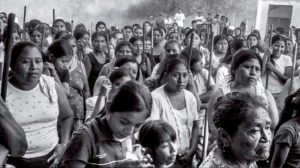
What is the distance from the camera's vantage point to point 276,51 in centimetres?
649

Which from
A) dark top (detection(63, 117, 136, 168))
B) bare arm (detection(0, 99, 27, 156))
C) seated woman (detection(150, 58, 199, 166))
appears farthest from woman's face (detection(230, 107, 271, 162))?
seated woman (detection(150, 58, 199, 166))

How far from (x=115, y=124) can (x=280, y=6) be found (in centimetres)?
2067

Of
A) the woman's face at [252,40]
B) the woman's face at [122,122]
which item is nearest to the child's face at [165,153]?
the woman's face at [122,122]

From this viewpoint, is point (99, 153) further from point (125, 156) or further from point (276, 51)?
point (276, 51)

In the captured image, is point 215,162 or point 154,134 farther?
point 154,134

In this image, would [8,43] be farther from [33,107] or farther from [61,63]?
[61,63]

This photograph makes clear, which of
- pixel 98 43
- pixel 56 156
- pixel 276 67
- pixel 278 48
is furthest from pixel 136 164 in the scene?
pixel 278 48

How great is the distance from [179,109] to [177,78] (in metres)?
0.29

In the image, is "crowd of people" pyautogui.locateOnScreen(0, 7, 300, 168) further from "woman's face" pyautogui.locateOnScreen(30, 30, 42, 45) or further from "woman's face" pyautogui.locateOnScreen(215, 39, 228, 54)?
"woman's face" pyautogui.locateOnScreen(30, 30, 42, 45)

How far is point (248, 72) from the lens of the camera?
389 centimetres

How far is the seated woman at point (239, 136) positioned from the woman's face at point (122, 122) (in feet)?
1.39

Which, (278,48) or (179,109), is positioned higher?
(278,48)

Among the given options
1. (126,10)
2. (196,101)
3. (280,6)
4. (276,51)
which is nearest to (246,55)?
(196,101)

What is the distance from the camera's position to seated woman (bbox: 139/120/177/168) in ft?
9.67
